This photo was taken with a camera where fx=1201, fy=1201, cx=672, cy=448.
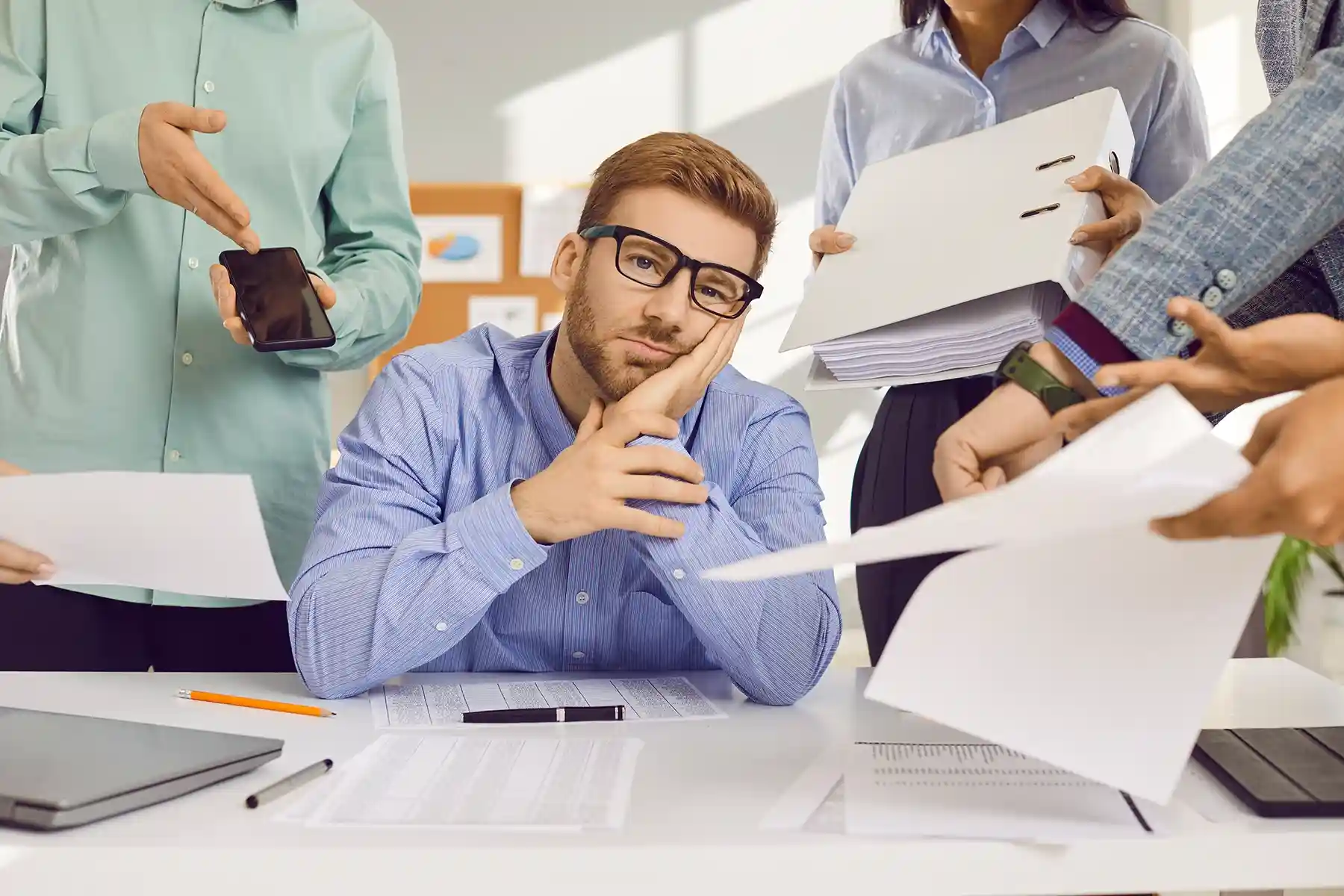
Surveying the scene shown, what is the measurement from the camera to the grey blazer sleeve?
1.05 meters

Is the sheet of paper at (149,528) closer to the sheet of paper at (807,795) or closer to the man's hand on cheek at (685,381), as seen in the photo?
the man's hand on cheek at (685,381)

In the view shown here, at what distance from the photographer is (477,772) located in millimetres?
904

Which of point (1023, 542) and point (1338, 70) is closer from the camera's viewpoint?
point (1023, 542)

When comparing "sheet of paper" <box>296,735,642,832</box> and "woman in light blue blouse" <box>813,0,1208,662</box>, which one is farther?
"woman in light blue blouse" <box>813,0,1208,662</box>

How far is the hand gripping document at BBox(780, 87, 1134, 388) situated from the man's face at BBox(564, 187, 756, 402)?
14 cm

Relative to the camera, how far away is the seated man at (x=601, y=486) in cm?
124

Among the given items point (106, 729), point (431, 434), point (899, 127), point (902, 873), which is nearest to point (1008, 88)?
point (899, 127)

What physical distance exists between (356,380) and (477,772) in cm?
380

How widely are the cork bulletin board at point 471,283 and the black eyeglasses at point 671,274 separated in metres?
3.03

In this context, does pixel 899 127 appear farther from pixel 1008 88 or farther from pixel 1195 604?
pixel 1195 604

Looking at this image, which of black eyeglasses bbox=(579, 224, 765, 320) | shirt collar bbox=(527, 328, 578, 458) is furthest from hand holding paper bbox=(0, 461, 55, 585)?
black eyeglasses bbox=(579, 224, 765, 320)

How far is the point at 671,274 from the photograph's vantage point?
1529 mm

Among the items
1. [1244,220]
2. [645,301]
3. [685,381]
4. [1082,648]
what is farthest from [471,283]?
[1082,648]

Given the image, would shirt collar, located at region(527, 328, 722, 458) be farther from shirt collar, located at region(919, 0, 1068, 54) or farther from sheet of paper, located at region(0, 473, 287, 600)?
shirt collar, located at region(919, 0, 1068, 54)
